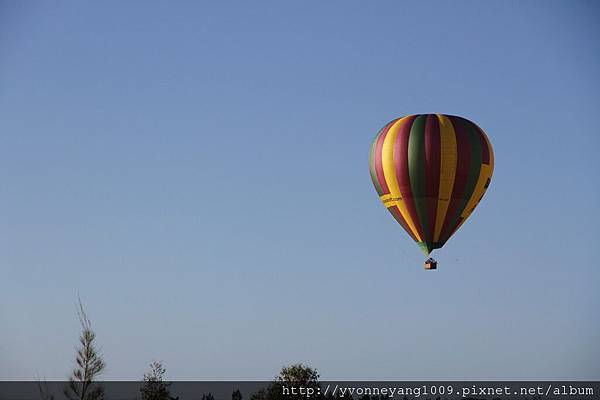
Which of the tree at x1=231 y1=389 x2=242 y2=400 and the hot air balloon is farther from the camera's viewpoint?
the tree at x1=231 y1=389 x2=242 y2=400

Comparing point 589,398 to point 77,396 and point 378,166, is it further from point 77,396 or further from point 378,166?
point 77,396

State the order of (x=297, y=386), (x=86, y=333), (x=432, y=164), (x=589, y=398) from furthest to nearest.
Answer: (x=589, y=398), (x=297, y=386), (x=432, y=164), (x=86, y=333)

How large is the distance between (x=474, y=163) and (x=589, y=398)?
66.8 m

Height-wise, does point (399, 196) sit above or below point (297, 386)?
above

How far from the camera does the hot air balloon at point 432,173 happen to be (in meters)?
91.0

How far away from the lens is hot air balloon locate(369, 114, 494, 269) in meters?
91.0

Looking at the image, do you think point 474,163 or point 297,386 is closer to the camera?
point 474,163

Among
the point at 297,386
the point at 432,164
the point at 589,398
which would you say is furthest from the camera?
the point at 589,398

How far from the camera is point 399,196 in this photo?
92.1m

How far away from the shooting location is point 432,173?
298ft

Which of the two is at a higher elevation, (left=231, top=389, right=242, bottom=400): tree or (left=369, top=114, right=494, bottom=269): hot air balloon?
(left=369, top=114, right=494, bottom=269): hot air balloon

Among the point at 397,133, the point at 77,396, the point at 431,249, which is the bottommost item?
the point at 77,396

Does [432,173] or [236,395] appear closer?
[432,173]

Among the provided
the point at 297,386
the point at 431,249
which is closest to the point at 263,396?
the point at 297,386
